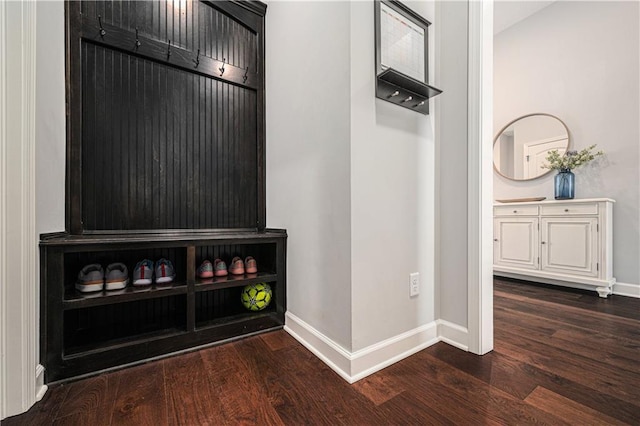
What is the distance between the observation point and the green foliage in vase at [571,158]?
8.37 ft

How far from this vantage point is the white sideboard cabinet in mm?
2295

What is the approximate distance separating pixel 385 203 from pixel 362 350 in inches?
26.7

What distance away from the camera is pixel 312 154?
141 cm

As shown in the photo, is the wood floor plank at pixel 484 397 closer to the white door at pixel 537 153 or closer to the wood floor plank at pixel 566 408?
the wood floor plank at pixel 566 408

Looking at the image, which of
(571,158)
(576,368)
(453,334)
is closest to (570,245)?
(571,158)

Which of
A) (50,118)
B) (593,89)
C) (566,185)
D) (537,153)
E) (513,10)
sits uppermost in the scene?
(513,10)

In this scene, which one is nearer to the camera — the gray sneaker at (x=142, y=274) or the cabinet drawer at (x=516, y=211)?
the gray sneaker at (x=142, y=274)

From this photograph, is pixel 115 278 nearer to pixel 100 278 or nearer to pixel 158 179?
pixel 100 278

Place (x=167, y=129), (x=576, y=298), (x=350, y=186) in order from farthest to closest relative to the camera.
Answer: (x=576, y=298)
(x=167, y=129)
(x=350, y=186)

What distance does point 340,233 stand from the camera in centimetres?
121

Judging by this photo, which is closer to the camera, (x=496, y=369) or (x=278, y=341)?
(x=496, y=369)

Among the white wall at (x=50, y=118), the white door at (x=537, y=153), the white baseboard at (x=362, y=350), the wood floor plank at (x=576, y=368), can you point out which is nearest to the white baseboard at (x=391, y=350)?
the white baseboard at (x=362, y=350)

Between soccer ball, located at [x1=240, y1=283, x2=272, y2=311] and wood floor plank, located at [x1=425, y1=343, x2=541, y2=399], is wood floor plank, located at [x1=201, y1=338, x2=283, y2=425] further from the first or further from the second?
wood floor plank, located at [x1=425, y1=343, x2=541, y2=399]

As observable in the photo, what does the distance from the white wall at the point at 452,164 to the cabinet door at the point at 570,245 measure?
1.89m
